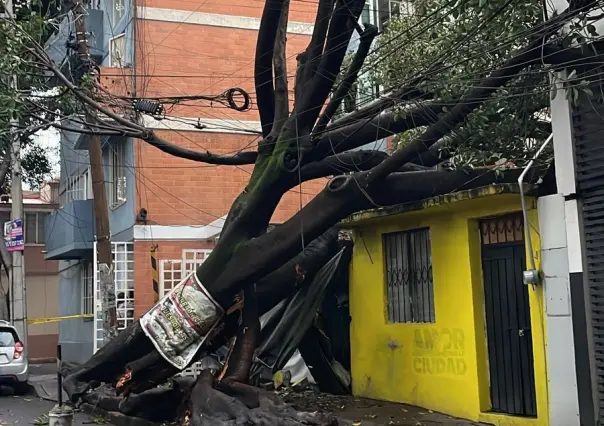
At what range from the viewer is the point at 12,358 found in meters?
16.1

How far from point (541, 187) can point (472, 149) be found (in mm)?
1307

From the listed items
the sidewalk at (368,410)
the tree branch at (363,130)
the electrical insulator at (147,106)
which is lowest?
the sidewalk at (368,410)

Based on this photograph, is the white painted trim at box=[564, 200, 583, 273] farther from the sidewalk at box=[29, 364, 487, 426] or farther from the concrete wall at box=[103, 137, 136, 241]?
the concrete wall at box=[103, 137, 136, 241]

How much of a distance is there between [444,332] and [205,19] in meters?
10.9

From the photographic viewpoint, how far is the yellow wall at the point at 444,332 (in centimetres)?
981

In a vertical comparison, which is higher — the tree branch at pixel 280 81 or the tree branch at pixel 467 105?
the tree branch at pixel 280 81

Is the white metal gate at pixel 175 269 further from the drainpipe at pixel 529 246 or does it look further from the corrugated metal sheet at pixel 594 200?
the corrugated metal sheet at pixel 594 200

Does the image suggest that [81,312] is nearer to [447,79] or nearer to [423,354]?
[423,354]

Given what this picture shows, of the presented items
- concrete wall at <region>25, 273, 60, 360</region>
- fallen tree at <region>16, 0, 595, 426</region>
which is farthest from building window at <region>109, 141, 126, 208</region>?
concrete wall at <region>25, 273, 60, 360</region>

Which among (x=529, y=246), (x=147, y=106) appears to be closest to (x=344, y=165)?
(x=529, y=246)

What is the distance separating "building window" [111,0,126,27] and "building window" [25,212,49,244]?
12.2 metres

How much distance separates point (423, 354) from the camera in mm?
11133

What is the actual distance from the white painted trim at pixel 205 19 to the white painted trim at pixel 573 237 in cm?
1196

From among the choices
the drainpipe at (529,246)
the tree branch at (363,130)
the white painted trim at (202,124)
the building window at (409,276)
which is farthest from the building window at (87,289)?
the drainpipe at (529,246)
